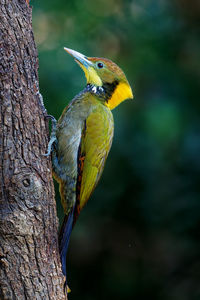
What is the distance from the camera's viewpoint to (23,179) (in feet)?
7.74

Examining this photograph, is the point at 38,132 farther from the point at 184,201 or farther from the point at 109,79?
the point at 184,201

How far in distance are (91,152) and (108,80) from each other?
66cm

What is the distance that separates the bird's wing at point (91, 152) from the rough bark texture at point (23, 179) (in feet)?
2.43

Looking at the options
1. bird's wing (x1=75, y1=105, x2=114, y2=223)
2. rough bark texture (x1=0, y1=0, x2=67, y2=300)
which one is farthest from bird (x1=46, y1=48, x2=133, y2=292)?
rough bark texture (x1=0, y1=0, x2=67, y2=300)

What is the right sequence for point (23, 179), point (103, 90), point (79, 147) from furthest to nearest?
point (103, 90), point (79, 147), point (23, 179)

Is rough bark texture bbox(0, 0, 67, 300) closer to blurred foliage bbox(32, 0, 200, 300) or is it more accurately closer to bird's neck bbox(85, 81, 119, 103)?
bird's neck bbox(85, 81, 119, 103)

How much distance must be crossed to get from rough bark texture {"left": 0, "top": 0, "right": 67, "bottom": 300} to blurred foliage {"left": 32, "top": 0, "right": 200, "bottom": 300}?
6.37 feet

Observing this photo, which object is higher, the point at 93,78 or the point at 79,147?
the point at 93,78

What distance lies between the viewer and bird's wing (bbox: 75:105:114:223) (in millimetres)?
3295

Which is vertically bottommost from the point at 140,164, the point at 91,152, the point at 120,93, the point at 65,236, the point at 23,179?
the point at 65,236

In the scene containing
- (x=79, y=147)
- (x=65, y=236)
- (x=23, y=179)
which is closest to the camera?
(x=23, y=179)

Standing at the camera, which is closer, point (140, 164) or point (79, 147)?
point (79, 147)

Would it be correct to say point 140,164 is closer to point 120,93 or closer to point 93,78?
point 120,93

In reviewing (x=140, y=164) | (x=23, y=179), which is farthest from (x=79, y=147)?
(x=140, y=164)
